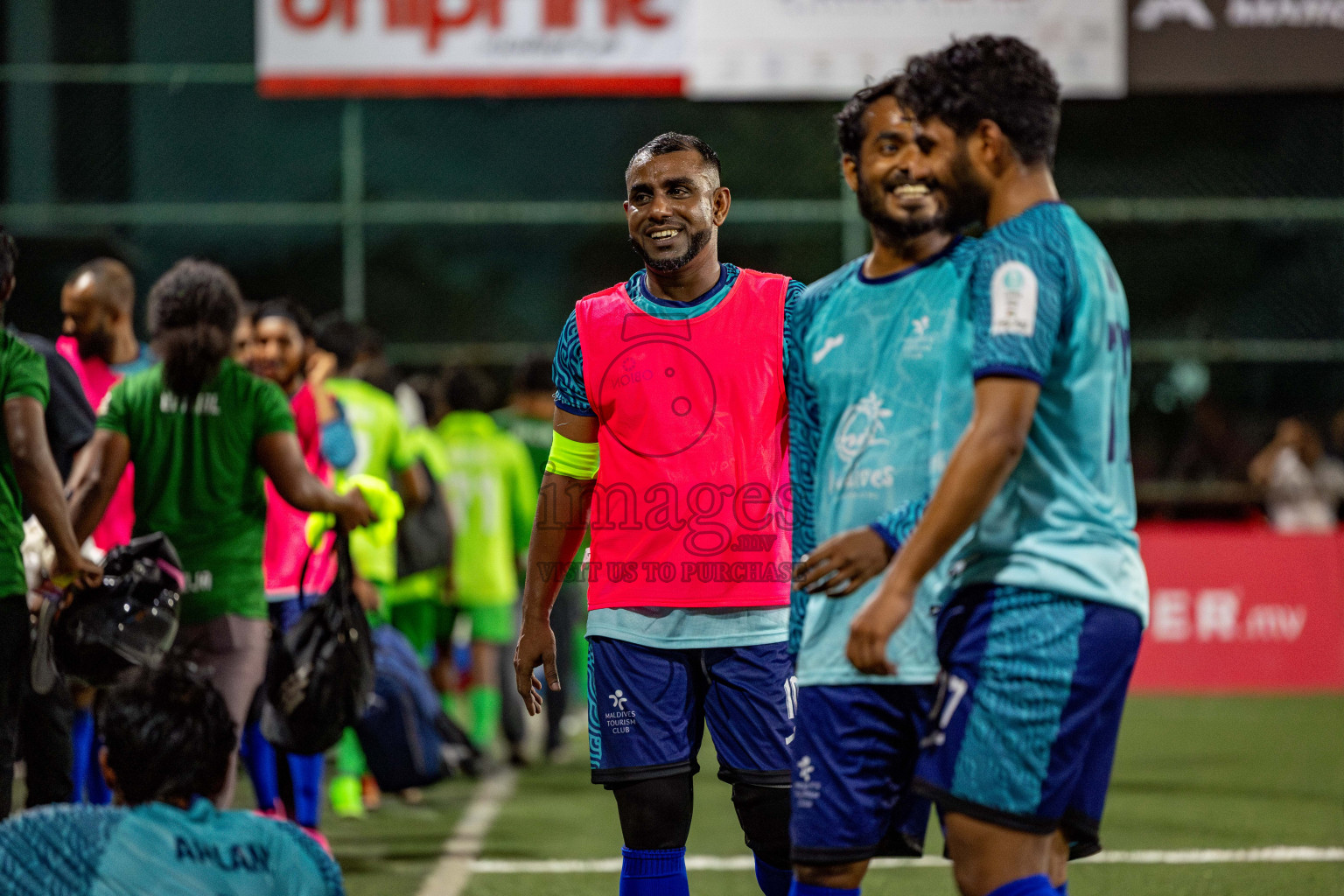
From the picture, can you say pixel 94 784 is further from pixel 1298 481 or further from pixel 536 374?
pixel 1298 481

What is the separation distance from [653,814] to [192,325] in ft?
7.82

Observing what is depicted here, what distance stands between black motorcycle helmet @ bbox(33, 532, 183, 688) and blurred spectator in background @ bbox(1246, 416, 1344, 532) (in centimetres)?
1194

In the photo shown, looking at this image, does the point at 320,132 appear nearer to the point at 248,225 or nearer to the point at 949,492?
the point at 248,225

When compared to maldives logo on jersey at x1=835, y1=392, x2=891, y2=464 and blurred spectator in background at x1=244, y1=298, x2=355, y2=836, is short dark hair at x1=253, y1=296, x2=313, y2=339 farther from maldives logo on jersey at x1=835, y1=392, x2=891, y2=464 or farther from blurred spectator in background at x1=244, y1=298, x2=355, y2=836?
maldives logo on jersey at x1=835, y1=392, x2=891, y2=464

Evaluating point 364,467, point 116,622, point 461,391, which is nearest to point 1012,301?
point 116,622

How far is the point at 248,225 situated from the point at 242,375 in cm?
1080

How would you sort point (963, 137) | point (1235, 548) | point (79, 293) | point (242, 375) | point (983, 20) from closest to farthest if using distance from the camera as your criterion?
point (963, 137) → point (242, 375) → point (79, 293) → point (1235, 548) → point (983, 20)

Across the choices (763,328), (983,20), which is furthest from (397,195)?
(763,328)

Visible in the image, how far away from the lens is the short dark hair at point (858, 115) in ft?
11.7

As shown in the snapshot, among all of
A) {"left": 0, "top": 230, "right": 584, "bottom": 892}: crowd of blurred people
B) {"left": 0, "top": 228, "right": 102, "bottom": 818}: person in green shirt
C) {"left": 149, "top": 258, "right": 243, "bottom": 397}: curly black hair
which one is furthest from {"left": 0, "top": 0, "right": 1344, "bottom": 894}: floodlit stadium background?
{"left": 0, "top": 228, "right": 102, "bottom": 818}: person in green shirt

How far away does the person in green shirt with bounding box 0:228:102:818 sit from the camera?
4824mm

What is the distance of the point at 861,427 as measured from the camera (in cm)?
352

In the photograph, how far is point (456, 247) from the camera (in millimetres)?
16219

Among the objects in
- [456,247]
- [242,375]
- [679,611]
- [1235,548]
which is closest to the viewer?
[679,611]
